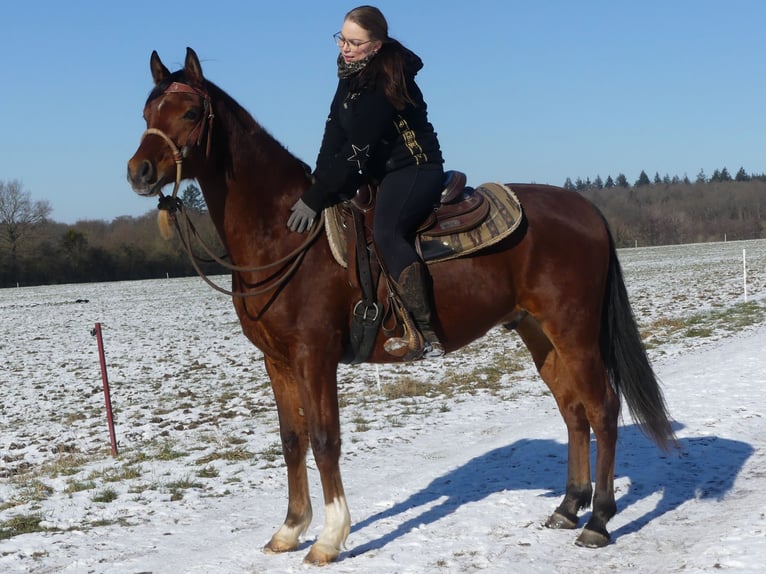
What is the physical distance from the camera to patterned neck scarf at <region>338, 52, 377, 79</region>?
4.57 metres

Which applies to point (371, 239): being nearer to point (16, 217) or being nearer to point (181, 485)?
point (181, 485)

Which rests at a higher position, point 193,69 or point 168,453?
point 193,69

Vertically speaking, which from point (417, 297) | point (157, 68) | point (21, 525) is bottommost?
point (21, 525)

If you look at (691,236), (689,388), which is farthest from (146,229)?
(691,236)

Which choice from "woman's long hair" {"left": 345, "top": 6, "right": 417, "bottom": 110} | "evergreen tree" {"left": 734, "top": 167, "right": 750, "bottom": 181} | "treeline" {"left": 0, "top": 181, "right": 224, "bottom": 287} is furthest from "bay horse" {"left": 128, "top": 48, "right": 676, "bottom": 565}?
"evergreen tree" {"left": 734, "top": 167, "right": 750, "bottom": 181}

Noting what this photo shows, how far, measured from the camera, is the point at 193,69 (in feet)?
14.7

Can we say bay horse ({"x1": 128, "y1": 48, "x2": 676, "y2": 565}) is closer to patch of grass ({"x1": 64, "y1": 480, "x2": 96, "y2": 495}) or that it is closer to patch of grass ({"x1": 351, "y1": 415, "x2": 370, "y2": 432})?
patch of grass ({"x1": 64, "y1": 480, "x2": 96, "y2": 495})

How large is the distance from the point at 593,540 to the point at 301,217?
9.32 feet

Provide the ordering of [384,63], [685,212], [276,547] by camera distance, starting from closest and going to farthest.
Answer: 1. [384,63]
2. [276,547]
3. [685,212]

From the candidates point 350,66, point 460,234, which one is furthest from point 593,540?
point 350,66

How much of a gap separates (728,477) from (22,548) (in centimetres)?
548

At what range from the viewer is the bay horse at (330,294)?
4520mm

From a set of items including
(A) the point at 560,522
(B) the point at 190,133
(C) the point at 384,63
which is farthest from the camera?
(A) the point at 560,522

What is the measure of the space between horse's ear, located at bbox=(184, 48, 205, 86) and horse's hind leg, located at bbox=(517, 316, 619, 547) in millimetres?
2847
